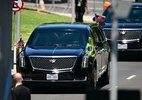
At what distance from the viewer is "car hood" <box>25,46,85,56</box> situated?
16984mm

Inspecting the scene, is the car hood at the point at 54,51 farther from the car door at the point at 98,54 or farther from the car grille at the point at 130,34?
the car grille at the point at 130,34

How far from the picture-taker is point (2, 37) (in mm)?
13727

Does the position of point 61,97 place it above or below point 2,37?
below

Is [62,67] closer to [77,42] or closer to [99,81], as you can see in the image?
[77,42]

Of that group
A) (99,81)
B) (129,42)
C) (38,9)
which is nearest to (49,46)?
(99,81)

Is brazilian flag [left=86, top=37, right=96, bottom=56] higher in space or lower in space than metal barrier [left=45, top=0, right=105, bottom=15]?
higher

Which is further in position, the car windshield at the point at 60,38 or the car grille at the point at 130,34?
the car grille at the point at 130,34

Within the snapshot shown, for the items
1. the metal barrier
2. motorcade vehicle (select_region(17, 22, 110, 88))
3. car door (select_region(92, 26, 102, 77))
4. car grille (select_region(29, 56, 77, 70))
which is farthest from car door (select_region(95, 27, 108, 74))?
the metal barrier

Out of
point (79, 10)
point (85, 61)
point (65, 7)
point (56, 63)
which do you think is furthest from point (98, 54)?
point (65, 7)

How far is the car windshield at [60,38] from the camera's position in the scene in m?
17.8

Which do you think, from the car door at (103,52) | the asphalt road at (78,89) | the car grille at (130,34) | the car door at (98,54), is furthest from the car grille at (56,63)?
the car grille at (130,34)

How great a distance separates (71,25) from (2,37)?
5074 millimetres

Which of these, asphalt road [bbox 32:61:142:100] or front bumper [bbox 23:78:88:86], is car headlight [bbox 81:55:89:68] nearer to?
front bumper [bbox 23:78:88:86]

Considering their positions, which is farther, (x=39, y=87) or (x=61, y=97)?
(x=39, y=87)
